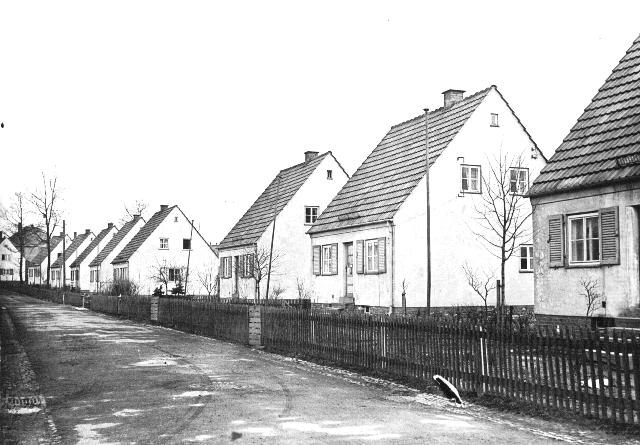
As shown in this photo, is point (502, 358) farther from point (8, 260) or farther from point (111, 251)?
point (8, 260)

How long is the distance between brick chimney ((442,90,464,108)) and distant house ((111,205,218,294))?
36839 millimetres

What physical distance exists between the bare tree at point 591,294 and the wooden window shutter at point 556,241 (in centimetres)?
95

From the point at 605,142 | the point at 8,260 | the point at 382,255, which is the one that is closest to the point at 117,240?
the point at 382,255

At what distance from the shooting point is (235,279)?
45.3 meters

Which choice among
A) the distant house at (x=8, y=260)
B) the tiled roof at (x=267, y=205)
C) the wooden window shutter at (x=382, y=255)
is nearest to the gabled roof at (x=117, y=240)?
the tiled roof at (x=267, y=205)

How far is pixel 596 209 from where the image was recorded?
17.2 metres

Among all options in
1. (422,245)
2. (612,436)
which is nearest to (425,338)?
(612,436)

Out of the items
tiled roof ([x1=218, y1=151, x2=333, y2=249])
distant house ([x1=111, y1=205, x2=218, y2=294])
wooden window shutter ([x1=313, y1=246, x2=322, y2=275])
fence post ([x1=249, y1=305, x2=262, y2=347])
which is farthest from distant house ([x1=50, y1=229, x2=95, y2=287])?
fence post ([x1=249, y1=305, x2=262, y2=347])

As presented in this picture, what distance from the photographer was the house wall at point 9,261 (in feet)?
479

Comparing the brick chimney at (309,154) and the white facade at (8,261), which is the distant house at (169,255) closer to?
the brick chimney at (309,154)

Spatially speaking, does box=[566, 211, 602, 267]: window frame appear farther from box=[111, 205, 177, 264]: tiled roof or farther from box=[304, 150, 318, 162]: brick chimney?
box=[111, 205, 177, 264]: tiled roof

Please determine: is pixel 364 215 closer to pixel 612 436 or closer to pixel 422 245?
pixel 422 245

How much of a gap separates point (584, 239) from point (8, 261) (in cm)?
14694

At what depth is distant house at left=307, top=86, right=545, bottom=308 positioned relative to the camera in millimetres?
28094
